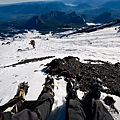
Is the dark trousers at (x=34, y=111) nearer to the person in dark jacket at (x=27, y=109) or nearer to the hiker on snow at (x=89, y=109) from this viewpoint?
the person in dark jacket at (x=27, y=109)

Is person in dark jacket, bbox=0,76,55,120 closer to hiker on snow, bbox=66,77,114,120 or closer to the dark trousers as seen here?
the dark trousers

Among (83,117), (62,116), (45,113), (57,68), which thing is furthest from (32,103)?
(57,68)

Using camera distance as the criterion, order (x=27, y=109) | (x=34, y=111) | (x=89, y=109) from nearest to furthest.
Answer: (x=27, y=109) < (x=34, y=111) < (x=89, y=109)

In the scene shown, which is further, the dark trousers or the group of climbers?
the group of climbers

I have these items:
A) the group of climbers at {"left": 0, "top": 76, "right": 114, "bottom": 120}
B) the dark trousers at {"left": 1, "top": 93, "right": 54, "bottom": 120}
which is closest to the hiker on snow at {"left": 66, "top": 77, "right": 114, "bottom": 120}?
the group of climbers at {"left": 0, "top": 76, "right": 114, "bottom": 120}

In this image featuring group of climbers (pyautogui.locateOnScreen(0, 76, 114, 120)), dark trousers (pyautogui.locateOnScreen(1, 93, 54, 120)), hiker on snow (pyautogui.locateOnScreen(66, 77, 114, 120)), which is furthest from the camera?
hiker on snow (pyautogui.locateOnScreen(66, 77, 114, 120))

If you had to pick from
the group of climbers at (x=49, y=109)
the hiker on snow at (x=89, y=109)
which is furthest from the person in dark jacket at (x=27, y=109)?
the hiker on snow at (x=89, y=109)

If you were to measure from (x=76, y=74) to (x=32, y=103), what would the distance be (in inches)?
152

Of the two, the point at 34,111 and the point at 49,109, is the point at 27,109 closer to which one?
the point at 34,111

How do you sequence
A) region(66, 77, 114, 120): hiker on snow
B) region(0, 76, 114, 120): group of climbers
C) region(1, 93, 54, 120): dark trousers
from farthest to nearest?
region(66, 77, 114, 120): hiker on snow, region(0, 76, 114, 120): group of climbers, region(1, 93, 54, 120): dark trousers

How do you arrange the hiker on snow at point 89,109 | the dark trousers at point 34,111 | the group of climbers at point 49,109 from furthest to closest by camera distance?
the hiker on snow at point 89,109
the group of climbers at point 49,109
the dark trousers at point 34,111

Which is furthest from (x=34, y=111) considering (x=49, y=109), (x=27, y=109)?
(x=49, y=109)

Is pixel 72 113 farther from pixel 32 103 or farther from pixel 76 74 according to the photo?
pixel 76 74

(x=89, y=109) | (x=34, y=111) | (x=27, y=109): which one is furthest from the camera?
(x=89, y=109)
